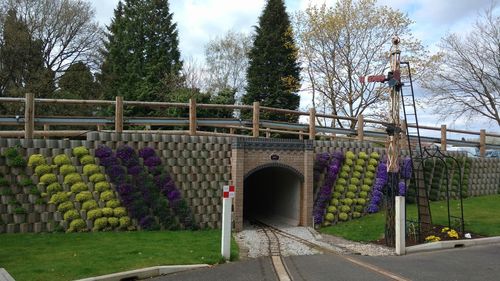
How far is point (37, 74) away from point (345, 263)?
94.3ft

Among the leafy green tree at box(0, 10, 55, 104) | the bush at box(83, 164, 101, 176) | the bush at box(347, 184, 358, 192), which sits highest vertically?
the leafy green tree at box(0, 10, 55, 104)

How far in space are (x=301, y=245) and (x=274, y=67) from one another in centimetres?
2372

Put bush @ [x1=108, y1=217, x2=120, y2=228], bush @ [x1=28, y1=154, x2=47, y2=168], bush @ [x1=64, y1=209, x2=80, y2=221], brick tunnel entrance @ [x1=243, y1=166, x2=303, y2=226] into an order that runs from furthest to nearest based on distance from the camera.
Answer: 1. brick tunnel entrance @ [x1=243, y1=166, x2=303, y2=226]
2. bush @ [x1=108, y1=217, x2=120, y2=228]
3. bush @ [x1=64, y1=209, x2=80, y2=221]
4. bush @ [x1=28, y1=154, x2=47, y2=168]

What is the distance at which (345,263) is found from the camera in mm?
9594

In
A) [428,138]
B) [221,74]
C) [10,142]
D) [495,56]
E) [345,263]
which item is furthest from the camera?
[221,74]

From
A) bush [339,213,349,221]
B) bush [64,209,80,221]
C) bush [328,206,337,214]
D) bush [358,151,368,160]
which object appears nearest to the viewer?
bush [64,209,80,221]

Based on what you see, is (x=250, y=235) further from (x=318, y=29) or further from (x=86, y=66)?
(x=86, y=66)

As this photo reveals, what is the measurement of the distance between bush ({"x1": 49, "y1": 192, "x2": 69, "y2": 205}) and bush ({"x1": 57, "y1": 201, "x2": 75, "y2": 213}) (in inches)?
3.7

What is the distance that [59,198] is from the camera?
1177 cm

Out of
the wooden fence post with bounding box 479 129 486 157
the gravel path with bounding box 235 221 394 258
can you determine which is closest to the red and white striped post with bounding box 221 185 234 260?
the gravel path with bounding box 235 221 394 258

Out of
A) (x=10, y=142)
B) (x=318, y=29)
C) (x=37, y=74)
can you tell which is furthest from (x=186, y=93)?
(x=10, y=142)

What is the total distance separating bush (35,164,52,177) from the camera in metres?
11.7

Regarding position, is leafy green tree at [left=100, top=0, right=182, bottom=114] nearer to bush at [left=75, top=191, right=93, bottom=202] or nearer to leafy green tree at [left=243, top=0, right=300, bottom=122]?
leafy green tree at [left=243, top=0, right=300, bottom=122]

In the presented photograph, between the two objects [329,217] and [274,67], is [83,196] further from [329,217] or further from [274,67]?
[274,67]
